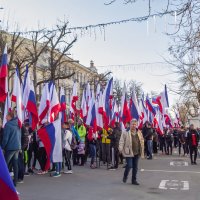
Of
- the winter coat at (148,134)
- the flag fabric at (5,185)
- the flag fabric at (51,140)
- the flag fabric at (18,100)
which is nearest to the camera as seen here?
the flag fabric at (5,185)

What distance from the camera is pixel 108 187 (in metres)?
10.1

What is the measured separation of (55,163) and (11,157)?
3151 millimetres

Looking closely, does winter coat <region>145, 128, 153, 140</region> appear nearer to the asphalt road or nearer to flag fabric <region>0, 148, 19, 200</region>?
the asphalt road

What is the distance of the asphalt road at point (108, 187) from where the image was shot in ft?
28.9

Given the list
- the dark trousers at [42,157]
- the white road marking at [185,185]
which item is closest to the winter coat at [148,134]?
the dark trousers at [42,157]

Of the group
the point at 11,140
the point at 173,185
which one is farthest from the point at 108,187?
the point at 11,140

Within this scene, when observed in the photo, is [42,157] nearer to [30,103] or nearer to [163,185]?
[30,103]

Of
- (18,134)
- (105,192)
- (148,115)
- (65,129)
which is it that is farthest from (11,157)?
(148,115)

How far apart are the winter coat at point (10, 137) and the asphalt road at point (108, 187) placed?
1.03m

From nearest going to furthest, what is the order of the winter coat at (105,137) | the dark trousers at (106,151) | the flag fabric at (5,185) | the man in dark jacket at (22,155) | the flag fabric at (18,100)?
1. the flag fabric at (5,185)
2. the flag fabric at (18,100)
3. the man in dark jacket at (22,155)
4. the dark trousers at (106,151)
5. the winter coat at (105,137)

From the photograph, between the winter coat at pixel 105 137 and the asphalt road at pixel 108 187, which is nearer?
the asphalt road at pixel 108 187

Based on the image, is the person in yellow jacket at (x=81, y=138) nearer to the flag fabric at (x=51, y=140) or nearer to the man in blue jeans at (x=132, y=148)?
the flag fabric at (x=51, y=140)

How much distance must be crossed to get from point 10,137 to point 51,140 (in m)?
2.97

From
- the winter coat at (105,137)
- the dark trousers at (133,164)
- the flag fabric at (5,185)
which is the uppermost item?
the winter coat at (105,137)
